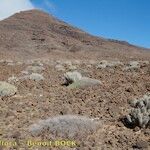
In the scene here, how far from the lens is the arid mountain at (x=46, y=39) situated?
58237 millimetres

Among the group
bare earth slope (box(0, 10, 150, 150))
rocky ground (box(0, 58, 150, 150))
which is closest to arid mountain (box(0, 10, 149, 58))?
bare earth slope (box(0, 10, 150, 150))

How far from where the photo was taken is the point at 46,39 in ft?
211

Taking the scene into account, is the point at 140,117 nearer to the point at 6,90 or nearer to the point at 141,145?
the point at 141,145

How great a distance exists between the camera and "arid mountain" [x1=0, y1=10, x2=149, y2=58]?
58.2 metres

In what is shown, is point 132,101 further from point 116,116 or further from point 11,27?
point 11,27

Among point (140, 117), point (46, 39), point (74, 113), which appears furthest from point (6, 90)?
point (46, 39)

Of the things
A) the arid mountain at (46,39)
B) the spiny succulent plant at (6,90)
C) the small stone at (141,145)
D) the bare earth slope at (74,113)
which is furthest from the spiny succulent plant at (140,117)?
the arid mountain at (46,39)

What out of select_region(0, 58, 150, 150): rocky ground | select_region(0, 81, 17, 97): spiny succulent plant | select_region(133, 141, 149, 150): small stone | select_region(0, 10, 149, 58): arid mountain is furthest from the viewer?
select_region(0, 10, 149, 58): arid mountain

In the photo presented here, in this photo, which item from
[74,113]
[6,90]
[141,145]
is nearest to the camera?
[141,145]

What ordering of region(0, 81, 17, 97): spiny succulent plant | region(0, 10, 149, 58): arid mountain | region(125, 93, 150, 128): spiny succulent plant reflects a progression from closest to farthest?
region(125, 93, 150, 128): spiny succulent plant
region(0, 81, 17, 97): spiny succulent plant
region(0, 10, 149, 58): arid mountain

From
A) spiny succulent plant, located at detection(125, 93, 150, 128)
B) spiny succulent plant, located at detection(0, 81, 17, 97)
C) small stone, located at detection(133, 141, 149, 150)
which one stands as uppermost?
spiny succulent plant, located at detection(125, 93, 150, 128)

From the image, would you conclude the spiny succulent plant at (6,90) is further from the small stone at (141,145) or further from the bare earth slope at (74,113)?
the small stone at (141,145)

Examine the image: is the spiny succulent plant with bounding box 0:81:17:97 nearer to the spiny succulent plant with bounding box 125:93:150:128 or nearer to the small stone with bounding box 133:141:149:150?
the spiny succulent plant with bounding box 125:93:150:128

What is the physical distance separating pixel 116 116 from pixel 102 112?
1.56 feet
